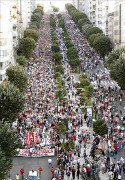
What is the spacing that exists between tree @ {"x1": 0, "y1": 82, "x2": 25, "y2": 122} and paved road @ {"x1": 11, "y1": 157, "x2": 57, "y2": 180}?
7.35 metres

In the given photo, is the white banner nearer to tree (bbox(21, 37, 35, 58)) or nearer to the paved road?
the paved road

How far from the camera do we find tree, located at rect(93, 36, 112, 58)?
4043 inches

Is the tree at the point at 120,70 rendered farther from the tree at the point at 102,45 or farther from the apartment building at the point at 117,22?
the tree at the point at 102,45

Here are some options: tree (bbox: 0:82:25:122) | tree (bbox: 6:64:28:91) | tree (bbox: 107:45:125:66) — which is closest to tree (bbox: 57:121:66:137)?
tree (bbox: 0:82:25:122)

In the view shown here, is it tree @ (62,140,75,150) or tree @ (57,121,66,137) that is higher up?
tree @ (57,121,66,137)

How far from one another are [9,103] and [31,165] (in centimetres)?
1063

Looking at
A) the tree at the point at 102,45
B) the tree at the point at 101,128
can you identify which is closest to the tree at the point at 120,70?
the tree at the point at 101,128

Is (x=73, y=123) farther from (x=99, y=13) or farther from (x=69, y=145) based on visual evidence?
(x=99, y=13)

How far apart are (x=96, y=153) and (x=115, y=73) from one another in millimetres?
29938

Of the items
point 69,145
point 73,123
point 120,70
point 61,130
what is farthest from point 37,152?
point 120,70

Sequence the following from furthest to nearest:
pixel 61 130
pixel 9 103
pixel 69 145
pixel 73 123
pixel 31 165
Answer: pixel 73 123, pixel 9 103, pixel 61 130, pixel 69 145, pixel 31 165

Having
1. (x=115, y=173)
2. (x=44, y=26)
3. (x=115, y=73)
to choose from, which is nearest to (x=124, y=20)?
(x=115, y=73)

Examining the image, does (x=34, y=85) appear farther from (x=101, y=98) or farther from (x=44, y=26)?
(x=44, y=26)

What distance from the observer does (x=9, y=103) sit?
4638 cm
